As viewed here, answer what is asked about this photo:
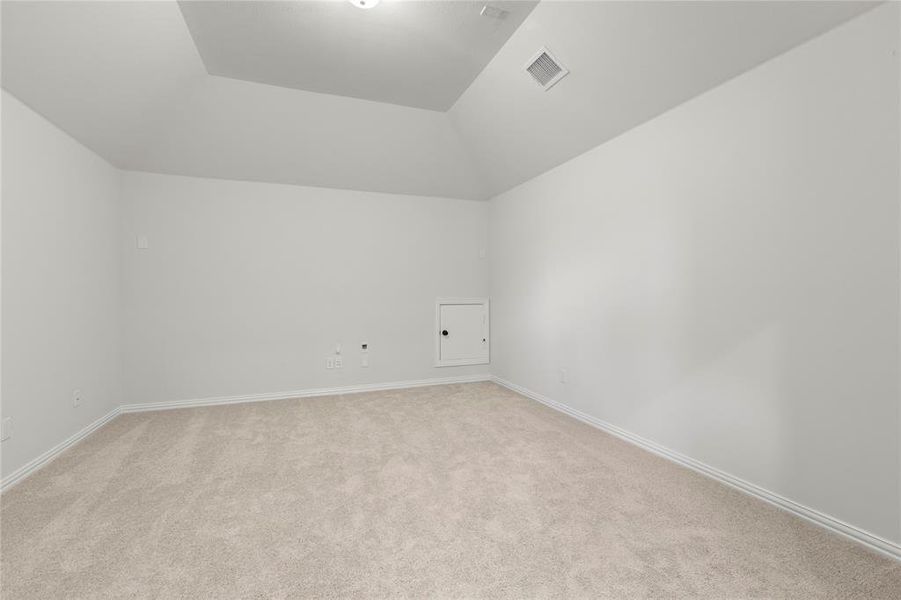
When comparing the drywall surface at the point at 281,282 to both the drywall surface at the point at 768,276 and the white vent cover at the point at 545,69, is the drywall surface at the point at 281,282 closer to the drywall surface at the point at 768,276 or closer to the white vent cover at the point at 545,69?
the drywall surface at the point at 768,276

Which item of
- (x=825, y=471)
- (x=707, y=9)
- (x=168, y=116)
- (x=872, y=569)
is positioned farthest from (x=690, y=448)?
(x=168, y=116)

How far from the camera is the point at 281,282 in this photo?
4.12m

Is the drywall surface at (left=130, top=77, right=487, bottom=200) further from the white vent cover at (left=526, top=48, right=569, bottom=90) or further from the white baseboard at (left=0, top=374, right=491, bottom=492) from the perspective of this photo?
the white baseboard at (left=0, top=374, right=491, bottom=492)

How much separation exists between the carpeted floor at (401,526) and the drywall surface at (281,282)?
106 centimetres

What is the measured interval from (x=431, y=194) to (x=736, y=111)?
3089 mm

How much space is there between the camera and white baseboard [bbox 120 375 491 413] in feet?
12.2

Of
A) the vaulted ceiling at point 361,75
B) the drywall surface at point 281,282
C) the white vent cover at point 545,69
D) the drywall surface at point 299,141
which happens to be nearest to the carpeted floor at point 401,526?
the drywall surface at point 281,282

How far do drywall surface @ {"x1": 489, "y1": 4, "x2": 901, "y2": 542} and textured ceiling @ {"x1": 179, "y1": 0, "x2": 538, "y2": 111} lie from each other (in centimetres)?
133

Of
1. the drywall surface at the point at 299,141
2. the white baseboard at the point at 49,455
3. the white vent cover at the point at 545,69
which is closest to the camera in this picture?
the white baseboard at the point at 49,455

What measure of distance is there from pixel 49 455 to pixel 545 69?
4180 millimetres

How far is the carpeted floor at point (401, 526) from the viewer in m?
1.46

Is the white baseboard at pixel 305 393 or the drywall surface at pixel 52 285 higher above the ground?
the drywall surface at pixel 52 285

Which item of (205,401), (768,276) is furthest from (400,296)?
(768,276)

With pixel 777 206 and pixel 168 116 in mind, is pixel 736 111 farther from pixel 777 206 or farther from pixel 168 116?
pixel 168 116
